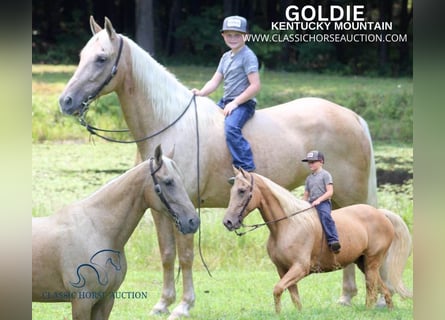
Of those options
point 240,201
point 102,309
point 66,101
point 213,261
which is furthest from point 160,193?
point 213,261

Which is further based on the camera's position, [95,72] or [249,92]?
[249,92]

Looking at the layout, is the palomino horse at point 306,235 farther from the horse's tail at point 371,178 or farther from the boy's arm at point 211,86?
the boy's arm at point 211,86

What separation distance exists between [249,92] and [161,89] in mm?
656

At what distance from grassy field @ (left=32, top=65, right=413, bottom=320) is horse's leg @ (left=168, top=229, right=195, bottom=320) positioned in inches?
3.3

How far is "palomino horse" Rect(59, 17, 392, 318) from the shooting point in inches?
270

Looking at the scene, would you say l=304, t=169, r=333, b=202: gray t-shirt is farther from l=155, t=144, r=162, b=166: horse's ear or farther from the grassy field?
l=155, t=144, r=162, b=166: horse's ear

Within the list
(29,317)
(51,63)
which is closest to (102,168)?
(51,63)

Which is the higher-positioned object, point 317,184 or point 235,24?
point 235,24

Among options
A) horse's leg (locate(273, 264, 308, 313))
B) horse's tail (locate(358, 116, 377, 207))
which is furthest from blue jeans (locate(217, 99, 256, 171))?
horse's tail (locate(358, 116, 377, 207))

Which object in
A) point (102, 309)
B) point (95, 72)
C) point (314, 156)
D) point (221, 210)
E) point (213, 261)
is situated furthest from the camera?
point (213, 261)

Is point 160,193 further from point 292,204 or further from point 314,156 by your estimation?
point 314,156

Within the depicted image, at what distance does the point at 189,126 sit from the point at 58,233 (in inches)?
59.4

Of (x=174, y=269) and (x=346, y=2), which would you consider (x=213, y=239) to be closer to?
(x=174, y=269)

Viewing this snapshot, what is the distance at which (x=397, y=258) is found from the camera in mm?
7172
